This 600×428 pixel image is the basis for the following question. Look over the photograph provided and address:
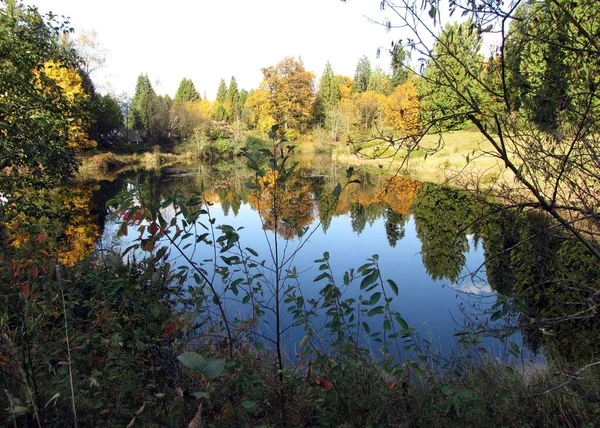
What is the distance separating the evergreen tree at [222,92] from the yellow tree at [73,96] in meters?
40.2

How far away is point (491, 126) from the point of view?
75.4 inches

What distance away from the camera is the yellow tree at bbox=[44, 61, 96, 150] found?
6191 mm

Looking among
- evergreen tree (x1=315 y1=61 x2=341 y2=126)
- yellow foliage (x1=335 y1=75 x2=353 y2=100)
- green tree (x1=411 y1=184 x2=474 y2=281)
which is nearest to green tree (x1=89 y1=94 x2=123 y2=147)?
evergreen tree (x1=315 y1=61 x2=341 y2=126)

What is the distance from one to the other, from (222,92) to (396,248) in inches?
2364

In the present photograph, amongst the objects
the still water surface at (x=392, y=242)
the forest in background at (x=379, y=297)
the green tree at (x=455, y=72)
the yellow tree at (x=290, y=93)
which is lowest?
the still water surface at (x=392, y=242)

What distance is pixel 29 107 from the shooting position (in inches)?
209

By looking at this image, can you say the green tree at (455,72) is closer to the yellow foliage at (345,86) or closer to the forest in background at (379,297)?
the forest in background at (379,297)

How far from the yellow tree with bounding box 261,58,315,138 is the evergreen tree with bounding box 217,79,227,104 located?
20309 mm

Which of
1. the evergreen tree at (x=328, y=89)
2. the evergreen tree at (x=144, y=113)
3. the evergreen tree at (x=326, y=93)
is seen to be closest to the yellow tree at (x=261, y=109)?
the evergreen tree at (x=326, y=93)

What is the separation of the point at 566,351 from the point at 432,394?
3515 mm

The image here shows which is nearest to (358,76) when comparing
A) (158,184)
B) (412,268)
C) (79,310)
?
(158,184)

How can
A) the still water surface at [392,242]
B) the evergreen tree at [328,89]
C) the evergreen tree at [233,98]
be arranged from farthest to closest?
1. the evergreen tree at [233,98]
2. the evergreen tree at [328,89]
3. the still water surface at [392,242]

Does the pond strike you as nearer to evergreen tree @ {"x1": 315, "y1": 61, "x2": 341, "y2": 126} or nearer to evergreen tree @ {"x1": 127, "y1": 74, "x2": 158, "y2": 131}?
evergreen tree @ {"x1": 127, "y1": 74, "x2": 158, "y2": 131}

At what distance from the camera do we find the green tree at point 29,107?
5008mm
